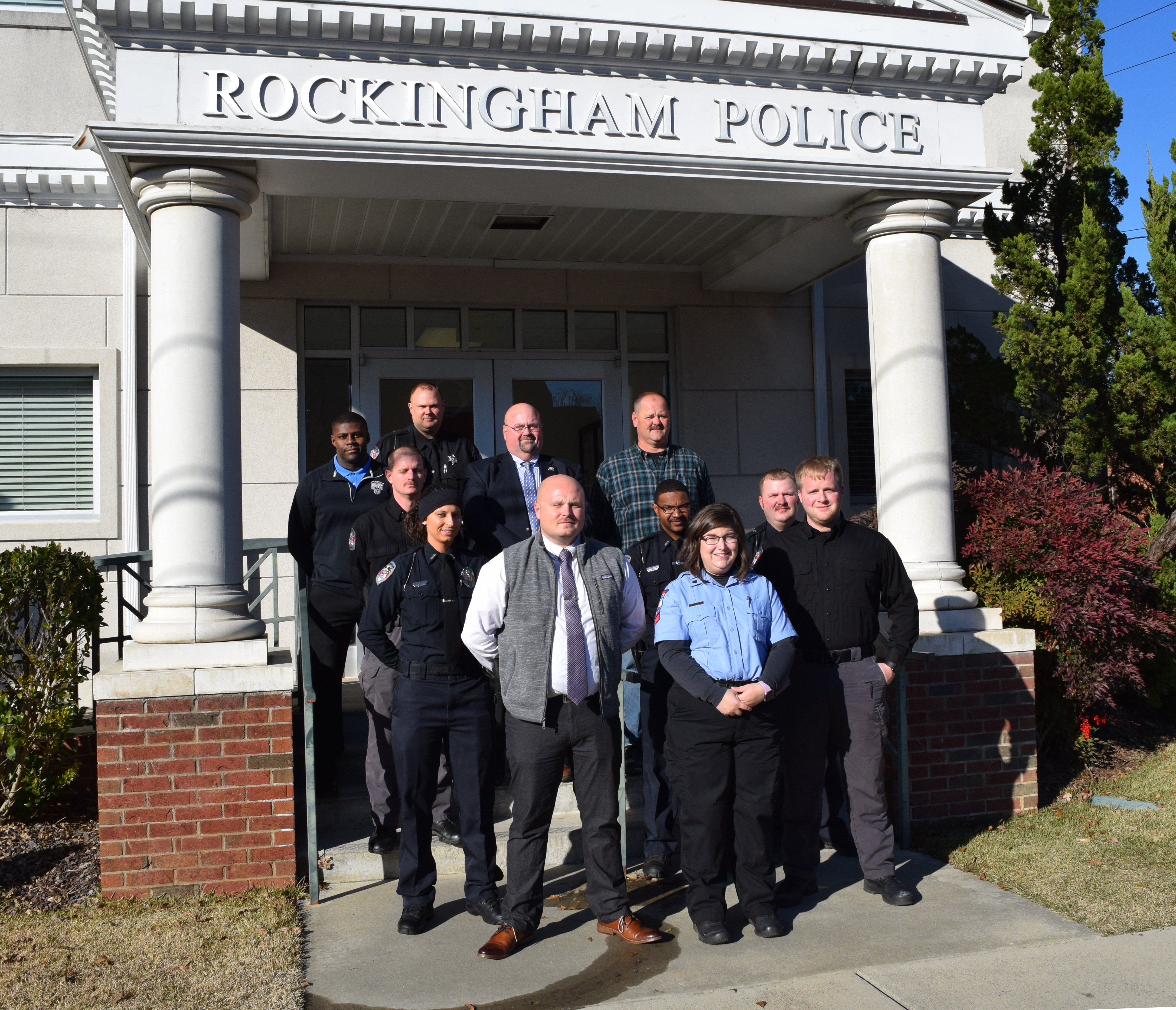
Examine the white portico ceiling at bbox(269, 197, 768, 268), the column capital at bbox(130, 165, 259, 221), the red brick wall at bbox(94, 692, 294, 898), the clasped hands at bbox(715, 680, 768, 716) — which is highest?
the white portico ceiling at bbox(269, 197, 768, 268)

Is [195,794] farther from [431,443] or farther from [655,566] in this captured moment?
[655,566]

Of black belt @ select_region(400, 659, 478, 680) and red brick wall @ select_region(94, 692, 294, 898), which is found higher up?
black belt @ select_region(400, 659, 478, 680)

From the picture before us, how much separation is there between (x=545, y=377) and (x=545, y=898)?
463cm

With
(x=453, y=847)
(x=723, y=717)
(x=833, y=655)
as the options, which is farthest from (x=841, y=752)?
(x=453, y=847)

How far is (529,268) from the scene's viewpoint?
848 centimetres

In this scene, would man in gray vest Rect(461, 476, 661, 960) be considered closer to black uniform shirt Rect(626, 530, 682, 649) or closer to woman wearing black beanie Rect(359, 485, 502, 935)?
woman wearing black beanie Rect(359, 485, 502, 935)

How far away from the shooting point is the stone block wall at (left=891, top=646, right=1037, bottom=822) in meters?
6.03

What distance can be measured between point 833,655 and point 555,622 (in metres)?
1.36

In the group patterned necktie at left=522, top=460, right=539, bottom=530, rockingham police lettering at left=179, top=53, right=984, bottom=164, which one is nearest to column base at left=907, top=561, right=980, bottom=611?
patterned necktie at left=522, top=460, right=539, bottom=530

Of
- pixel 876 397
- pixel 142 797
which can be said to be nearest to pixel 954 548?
pixel 876 397

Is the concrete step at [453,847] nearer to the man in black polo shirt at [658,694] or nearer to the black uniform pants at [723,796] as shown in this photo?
the man in black polo shirt at [658,694]

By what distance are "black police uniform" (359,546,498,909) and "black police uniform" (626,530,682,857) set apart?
90cm

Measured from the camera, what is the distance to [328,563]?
5.51 m

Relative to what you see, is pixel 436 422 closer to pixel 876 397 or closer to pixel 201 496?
pixel 201 496
